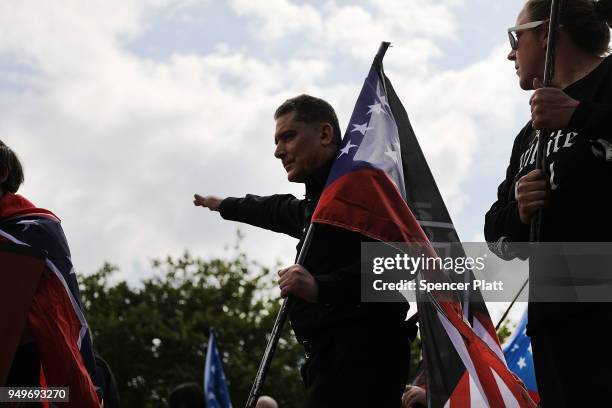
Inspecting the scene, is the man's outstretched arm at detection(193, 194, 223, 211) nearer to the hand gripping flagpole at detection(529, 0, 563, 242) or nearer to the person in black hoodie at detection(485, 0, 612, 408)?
the person in black hoodie at detection(485, 0, 612, 408)

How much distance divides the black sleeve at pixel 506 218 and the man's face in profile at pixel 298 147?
1.48 m

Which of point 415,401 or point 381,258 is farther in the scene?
point 415,401

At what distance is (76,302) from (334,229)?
1.32m

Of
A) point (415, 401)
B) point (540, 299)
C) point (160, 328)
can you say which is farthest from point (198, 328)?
point (540, 299)

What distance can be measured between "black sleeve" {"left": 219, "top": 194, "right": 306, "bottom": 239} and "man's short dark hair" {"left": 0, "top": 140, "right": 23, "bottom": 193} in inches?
55.0

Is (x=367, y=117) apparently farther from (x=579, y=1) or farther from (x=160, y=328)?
(x=160, y=328)

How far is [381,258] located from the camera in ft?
15.4

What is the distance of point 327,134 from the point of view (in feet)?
17.6

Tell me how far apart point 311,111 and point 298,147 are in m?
0.24

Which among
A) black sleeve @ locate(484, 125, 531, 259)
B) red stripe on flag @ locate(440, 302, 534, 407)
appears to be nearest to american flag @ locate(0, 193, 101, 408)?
red stripe on flag @ locate(440, 302, 534, 407)

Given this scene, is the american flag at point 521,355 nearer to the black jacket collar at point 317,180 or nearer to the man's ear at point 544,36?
the black jacket collar at point 317,180

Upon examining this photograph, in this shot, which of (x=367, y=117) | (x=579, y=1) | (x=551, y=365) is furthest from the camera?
(x=367, y=117)

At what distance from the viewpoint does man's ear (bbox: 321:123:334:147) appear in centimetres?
534

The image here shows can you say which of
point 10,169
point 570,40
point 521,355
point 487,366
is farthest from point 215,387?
point 570,40
